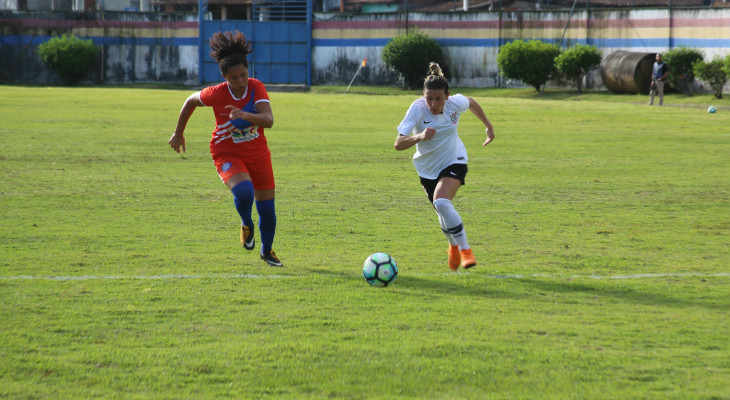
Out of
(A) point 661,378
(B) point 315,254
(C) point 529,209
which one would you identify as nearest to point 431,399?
(A) point 661,378

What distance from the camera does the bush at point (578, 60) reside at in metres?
38.8

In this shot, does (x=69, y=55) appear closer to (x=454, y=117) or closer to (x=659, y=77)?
(x=659, y=77)

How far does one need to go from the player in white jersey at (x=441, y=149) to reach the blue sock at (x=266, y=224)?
1.33m

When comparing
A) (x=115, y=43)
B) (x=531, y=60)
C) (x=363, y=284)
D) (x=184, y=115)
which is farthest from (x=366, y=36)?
(x=363, y=284)

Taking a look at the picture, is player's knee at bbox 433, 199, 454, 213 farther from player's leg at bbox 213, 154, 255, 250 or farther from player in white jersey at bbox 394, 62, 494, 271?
player's leg at bbox 213, 154, 255, 250

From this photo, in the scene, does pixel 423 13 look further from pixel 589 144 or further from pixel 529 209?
pixel 529 209

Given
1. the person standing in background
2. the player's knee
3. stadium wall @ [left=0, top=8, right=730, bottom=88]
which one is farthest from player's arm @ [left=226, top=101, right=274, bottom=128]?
stadium wall @ [left=0, top=8, right=730, bottom=88]

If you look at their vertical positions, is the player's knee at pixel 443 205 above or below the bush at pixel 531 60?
below

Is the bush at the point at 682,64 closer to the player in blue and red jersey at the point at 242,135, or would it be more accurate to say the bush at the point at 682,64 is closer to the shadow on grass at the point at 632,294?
the shadow on grass at the point at 632,294

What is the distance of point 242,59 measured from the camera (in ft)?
24.5

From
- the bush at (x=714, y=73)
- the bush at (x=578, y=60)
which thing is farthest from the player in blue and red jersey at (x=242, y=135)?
the bush at (x=578, y=60)

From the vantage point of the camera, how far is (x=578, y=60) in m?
38.8

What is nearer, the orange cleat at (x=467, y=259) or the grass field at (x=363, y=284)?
the grass field at (x=363, y=284)

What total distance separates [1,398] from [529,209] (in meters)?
7.75
